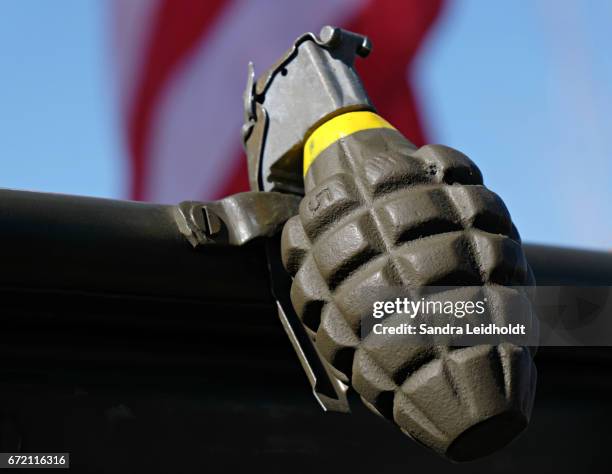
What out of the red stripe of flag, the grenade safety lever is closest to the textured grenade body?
the grenade safety lever

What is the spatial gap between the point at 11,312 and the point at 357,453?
32cm

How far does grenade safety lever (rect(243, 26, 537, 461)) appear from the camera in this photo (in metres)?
0.56

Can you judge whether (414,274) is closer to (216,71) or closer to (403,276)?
(403,276)

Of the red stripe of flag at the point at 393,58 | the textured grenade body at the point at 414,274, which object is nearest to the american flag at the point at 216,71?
the red stripe of flag at the point at 393,58

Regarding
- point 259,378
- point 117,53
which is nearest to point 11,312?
point 259,378

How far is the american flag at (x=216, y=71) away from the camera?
8.35ft

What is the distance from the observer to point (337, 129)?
71 cm

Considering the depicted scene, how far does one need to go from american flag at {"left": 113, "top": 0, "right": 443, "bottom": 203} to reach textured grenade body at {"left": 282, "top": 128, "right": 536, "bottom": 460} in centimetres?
182

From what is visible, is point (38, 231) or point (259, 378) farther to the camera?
point (259, 378)

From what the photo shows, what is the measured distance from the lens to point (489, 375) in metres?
0.56

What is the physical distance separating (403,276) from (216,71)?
2.12 m

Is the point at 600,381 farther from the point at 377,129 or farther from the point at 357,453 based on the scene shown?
the point at 377,129

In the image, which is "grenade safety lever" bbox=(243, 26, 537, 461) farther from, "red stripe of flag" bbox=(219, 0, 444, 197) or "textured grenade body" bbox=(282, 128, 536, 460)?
"red stripe of flag" bbox=(219, 0, 444, 197)

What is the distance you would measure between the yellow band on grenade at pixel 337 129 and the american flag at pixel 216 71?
1.72 m
